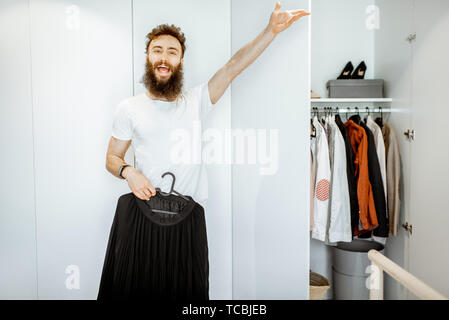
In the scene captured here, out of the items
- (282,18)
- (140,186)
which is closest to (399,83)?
(282,18)

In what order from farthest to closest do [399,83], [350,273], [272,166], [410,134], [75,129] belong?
[350,273]
[399,83]
[410,134]
[75,129]
[272,166]

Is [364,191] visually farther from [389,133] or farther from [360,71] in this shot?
[360,71]

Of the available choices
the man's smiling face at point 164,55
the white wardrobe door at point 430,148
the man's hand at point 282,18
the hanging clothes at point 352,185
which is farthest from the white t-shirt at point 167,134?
the white wardrobe door at point 430,148

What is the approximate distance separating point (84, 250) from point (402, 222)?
A: 1628mm

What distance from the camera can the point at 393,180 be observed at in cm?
156

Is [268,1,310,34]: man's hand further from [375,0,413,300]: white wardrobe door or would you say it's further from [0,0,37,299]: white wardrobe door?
[0,0,37,299]: white wardrobe door

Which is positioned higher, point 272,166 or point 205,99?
point 205,99

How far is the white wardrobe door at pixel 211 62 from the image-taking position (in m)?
1.27

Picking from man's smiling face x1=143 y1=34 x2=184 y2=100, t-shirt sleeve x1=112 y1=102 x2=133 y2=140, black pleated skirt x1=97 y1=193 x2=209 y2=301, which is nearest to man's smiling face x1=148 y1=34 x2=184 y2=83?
man's smiling face x1=143 y1=34 x2=184 y2=100

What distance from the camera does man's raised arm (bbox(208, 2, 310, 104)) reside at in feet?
3.52

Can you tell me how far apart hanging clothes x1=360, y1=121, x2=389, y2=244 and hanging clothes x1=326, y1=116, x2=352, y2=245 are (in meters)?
0.14

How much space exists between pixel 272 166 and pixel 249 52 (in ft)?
1.56
